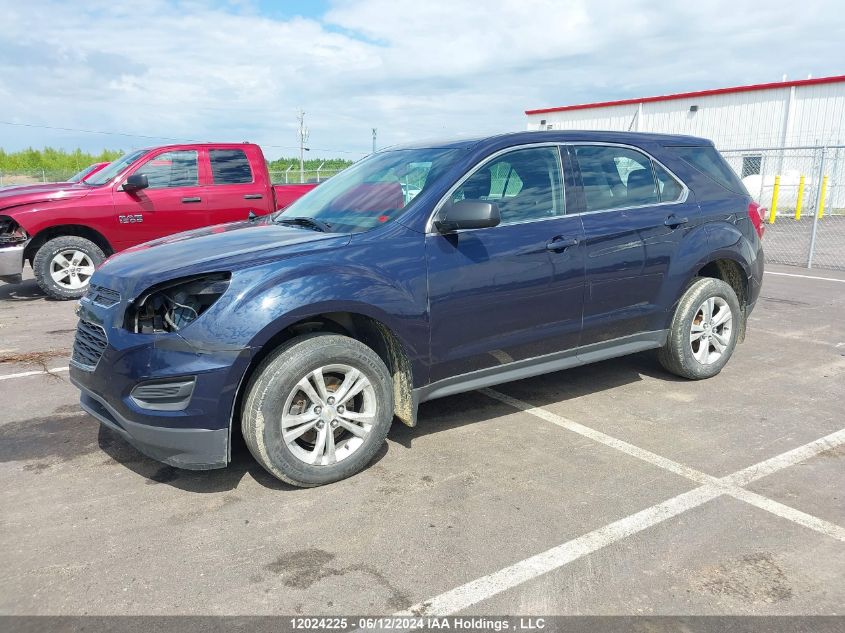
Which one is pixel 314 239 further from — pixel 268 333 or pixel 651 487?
pixel 651 487

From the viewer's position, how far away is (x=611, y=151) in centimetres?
473

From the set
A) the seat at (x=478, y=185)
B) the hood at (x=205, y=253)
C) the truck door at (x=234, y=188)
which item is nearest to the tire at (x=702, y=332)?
the seat at (x=478, y=185)

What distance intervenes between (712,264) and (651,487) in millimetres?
2482

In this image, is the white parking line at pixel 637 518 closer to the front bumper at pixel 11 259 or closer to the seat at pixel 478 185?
the seat at pixel 478 185

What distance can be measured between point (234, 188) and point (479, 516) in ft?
24.7

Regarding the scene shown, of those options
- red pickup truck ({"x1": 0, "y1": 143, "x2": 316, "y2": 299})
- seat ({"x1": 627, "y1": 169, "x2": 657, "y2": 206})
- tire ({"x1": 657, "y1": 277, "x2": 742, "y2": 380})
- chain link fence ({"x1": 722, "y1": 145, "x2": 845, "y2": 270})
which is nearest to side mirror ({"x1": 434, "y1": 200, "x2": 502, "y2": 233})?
seat ({"x1": 627, "y1": 169, "x2": 657, "y2": 206})

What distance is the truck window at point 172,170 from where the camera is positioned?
9.27 metres

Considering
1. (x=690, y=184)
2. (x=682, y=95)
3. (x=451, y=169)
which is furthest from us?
(x=682, y=95)

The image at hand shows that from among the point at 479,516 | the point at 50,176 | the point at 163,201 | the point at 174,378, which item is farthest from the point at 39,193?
the point at 50,176

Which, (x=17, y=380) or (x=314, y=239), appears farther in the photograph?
(x=17, y=380)

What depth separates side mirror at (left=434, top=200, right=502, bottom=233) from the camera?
145 inches

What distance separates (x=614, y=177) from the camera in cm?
469

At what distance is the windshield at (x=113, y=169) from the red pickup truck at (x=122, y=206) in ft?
0.07

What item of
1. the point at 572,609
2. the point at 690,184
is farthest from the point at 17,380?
the point at 690,184
